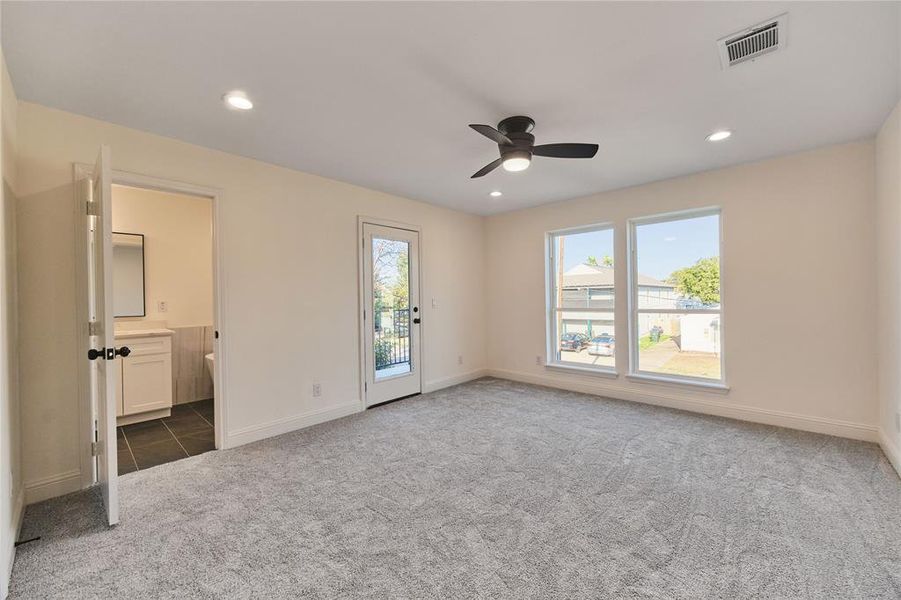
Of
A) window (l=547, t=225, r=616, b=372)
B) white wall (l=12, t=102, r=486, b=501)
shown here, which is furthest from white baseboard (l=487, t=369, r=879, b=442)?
white wall (l=12, t=102, r=486, b=501)

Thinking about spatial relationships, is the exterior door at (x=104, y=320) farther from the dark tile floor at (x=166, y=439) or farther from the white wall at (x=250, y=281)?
the dark tile floor at (x=166, y=439)

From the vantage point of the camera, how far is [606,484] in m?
2.51

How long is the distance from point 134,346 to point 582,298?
5021 millimetres

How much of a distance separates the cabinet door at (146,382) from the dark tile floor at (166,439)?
195 mm

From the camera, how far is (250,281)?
11.1ft

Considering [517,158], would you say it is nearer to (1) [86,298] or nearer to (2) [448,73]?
(2) [448,73]

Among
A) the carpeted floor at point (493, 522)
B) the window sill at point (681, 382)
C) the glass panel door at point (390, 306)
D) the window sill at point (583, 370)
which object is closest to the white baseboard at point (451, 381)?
the glass panel door at point (390, 306)

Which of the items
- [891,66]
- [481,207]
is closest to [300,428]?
[481,207]

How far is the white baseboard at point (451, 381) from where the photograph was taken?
4996mm

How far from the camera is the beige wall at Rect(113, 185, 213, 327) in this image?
14.2 ft

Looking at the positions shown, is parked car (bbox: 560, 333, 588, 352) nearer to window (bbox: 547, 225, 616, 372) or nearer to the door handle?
window (bbox: 547, 225, 616, 372)

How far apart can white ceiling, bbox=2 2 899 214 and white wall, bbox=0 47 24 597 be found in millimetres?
309

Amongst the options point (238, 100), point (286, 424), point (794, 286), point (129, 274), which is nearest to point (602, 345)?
point (794, 286)

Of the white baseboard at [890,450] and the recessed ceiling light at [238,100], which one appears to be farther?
the white baseboard at [890,450]
